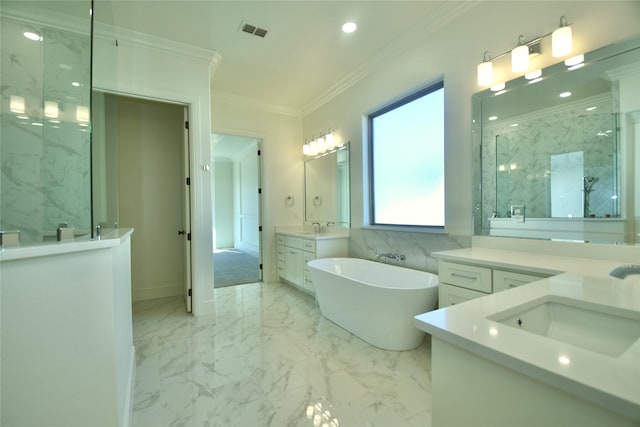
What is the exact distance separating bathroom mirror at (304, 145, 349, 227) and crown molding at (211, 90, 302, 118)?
0.88 metres

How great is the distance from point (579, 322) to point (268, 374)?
1770 mm

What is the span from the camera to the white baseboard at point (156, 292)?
3637mm

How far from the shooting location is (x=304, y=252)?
369cm

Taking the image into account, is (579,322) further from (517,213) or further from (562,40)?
(562,40)

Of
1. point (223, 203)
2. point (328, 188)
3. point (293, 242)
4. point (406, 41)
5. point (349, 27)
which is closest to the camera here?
point (349, 27)

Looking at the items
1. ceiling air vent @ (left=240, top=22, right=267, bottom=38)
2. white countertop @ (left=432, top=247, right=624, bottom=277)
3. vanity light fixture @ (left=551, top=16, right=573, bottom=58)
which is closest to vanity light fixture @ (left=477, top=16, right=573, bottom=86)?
vanity light fixture @ (left=551, top=16, right=573, bottom=58)

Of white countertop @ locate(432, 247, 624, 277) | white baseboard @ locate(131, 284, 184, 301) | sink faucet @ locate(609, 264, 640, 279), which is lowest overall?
white baseboard @ locate(131, 284, 184, 301)

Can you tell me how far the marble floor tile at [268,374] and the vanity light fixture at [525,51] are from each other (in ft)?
7.22

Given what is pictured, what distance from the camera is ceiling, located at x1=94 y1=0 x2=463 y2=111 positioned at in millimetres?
2352

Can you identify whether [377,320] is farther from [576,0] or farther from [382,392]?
[576,0]

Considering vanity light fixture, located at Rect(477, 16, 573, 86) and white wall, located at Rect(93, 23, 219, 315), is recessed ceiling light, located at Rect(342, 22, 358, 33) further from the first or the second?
white wall, located at Rect(93, 23, 219, 315)

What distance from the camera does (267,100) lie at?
14.1ft

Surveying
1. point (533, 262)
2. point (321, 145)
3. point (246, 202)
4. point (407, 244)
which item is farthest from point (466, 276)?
point (246, 202)

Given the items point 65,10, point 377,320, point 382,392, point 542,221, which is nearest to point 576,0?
point 542,221
